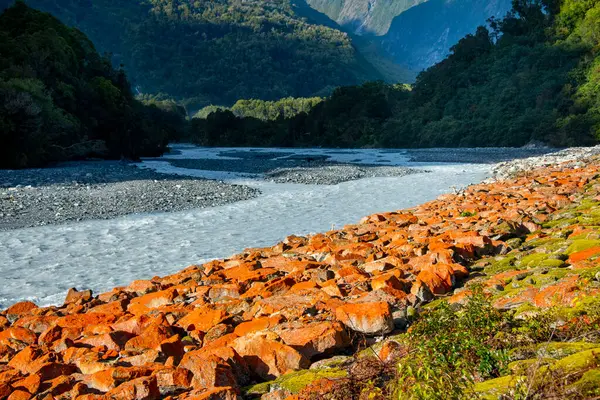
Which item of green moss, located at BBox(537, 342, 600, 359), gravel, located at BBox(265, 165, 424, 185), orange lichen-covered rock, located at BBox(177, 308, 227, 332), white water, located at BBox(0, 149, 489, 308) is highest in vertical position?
green moss, located at BBox(537, 342, 600, 359)

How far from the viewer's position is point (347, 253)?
693cm

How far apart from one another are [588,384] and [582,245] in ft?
11.3

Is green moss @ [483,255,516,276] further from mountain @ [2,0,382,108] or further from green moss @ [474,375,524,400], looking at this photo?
mountain @ [2,0,382,108]

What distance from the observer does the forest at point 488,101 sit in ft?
158

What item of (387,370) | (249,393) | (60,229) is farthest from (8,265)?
(387,370)

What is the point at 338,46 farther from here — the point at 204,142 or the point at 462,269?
the point at 462,269

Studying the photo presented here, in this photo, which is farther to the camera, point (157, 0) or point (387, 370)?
point (157, 0)

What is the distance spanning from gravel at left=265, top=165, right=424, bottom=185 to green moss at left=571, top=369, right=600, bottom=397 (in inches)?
790

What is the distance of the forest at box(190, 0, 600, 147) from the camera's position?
48.2 meters

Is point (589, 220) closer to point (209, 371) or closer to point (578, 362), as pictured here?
point (578, 362)

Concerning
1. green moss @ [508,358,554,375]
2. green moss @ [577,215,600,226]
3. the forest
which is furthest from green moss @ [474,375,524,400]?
the forest

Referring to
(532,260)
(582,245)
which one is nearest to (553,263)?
(532,260)

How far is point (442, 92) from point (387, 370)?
67.1 metres

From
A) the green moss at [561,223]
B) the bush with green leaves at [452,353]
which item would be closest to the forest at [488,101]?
the green moss at [561,223]
